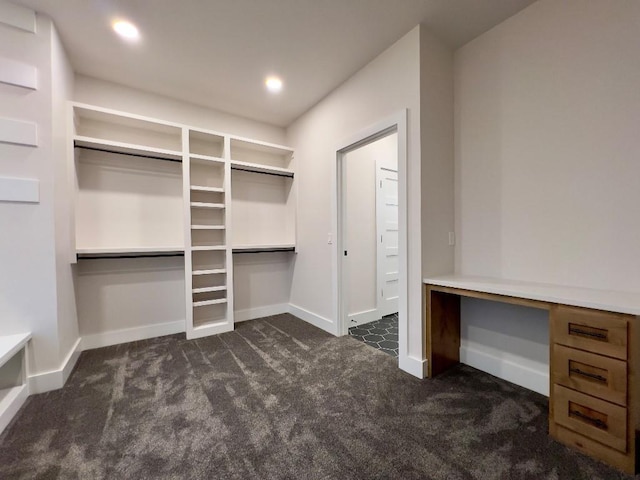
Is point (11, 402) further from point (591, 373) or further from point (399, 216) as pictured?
point (591, 373)

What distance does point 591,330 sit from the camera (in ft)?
4.54

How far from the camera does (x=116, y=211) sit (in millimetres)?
2961

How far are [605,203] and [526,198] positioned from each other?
428 mm

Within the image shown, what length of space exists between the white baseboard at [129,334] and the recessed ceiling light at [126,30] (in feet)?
9.39

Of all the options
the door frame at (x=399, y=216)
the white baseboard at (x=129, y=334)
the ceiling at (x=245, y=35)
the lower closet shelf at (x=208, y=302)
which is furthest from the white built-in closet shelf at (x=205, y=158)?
the white baseboard at (x=129, y=334)

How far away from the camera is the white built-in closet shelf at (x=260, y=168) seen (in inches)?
134

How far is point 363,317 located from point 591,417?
2385 mm

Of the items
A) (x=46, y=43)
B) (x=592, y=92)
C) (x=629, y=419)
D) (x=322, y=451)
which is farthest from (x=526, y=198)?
(x=46, y=43)

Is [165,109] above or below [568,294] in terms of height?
above

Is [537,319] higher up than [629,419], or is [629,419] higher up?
[537,319]

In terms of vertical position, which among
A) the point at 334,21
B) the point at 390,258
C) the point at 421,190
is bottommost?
the point at 390,258

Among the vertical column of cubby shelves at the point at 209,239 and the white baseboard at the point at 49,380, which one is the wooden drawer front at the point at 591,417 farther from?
the white baseboard at the point at 49,380

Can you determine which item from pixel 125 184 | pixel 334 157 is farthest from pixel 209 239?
pixel 334 157

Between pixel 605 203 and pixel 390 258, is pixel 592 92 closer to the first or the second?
pixel 605 203
